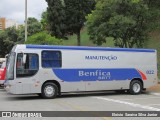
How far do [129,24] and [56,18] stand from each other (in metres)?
24.0

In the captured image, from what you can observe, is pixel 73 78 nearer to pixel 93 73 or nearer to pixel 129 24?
Result: pixel 93 73

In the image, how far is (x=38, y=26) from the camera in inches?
2913

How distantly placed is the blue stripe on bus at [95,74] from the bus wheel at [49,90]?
60cm

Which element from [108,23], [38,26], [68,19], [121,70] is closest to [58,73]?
[121,70]

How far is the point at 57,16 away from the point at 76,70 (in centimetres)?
2975

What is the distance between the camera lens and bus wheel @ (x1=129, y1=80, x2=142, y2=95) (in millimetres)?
22969

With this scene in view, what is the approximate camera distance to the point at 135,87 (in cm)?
2312

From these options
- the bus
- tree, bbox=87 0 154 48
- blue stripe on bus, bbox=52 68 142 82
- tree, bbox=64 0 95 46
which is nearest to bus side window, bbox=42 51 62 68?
the bus

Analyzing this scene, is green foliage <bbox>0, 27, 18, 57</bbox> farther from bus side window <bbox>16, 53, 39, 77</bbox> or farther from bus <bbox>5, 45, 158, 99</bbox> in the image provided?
bus side window <bbox>16, 53, 39, 77</bbox>

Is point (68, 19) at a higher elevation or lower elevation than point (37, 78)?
higher

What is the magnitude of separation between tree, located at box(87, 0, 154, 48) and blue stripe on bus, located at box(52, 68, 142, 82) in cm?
518

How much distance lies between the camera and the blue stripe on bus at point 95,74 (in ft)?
68.6

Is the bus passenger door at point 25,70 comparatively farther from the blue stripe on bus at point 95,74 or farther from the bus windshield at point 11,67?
the blue stripe on bus at point 95,74

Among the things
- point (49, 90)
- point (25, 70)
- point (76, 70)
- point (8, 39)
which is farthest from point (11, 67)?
point (8, 39)
